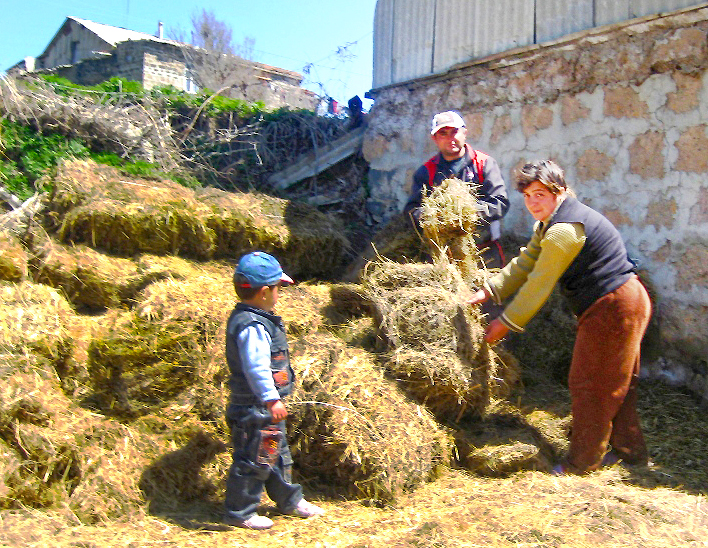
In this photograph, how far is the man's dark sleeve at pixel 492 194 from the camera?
175 inches

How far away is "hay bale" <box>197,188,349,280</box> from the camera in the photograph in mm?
5305

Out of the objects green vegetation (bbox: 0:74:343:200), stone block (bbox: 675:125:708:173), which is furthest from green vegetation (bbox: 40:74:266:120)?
stone block (bbox: 675:125:708:173)

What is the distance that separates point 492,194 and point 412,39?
3232 mm

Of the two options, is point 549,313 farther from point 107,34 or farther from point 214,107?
point 107,34

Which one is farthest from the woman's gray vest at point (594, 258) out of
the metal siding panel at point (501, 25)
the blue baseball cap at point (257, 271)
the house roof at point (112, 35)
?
the house roof at point (112, 35)

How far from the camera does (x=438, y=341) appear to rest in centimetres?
380

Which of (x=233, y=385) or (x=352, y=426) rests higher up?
(x=233, y=385)

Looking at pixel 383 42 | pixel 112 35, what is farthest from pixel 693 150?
pixel 112 35

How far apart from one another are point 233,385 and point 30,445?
109cm

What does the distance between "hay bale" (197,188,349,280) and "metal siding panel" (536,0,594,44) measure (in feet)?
8.41

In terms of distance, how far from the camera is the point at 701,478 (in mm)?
Result: 3744

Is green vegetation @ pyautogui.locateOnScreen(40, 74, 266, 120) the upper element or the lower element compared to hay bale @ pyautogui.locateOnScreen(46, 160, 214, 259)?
upper

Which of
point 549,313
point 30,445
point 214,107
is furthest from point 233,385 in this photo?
point 214,107

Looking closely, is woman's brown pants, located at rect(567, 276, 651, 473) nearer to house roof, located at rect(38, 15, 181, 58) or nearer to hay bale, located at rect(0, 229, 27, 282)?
hay bale, located at rect(0, 229, 27, 282)
